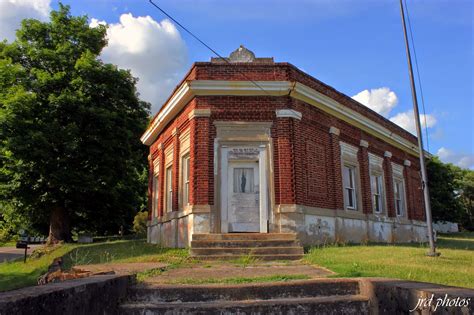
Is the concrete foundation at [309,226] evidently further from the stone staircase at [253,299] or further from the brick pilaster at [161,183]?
the stone staircase at [253,299]

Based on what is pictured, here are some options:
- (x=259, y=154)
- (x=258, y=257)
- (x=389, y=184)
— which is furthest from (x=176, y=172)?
(x=389, y=184)

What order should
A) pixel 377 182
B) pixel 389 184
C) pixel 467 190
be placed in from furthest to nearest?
pixel 467 190 < pixel 389 184 < pixel 377 182

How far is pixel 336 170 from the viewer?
590 inches

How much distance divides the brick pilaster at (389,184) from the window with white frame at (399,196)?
1.03 metres

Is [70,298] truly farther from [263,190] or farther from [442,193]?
[442,193]

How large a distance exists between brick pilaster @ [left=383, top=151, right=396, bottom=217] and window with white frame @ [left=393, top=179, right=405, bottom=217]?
3.36 ft

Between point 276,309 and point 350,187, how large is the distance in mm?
11043

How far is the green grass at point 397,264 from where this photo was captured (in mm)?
7406

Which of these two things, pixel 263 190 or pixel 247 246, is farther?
pixel 263 190

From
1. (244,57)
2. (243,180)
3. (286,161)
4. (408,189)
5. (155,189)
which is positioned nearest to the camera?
(286,161)

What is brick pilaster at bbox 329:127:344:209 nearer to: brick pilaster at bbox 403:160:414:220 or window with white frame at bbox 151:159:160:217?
brick pilaster at bbox 403:160:414:220

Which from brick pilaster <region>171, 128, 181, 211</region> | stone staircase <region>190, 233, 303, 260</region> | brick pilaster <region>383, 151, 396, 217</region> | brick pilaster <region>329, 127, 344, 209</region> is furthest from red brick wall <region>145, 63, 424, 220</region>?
brick pilaster <region>383, 151, 396, 217</region>

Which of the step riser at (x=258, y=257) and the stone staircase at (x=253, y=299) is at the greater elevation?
the step riser at (x=258, y=257)

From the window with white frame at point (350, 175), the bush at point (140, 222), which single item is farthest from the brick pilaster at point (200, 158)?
the bush at point (140, 222)
